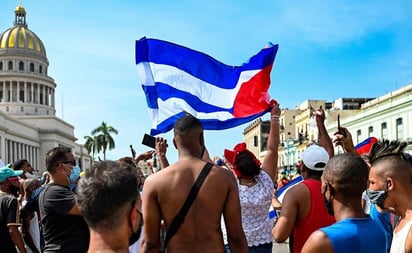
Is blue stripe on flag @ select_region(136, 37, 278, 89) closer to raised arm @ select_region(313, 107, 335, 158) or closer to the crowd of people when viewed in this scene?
the crowd of people

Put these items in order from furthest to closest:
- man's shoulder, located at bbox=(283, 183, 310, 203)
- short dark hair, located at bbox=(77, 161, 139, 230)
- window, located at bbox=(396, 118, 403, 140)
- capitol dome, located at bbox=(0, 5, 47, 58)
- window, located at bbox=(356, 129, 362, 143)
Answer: capitol dome, located at bbox=(0, 5, 47, 58) < window, located at bbox=(356, 129, 362, 143) < window, located at bbox=(396, 118, 403, 140) < man's shoulder, located at bbox=(283, 183, 310, 203) < short dark hair, located at bbox=(77, 161, 139, 230)

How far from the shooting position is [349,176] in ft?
10.3

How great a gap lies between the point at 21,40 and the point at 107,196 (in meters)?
111

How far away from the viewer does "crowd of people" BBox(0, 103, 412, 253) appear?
248 centimetres

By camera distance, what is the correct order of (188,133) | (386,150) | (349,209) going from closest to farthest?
1. (349,209)
2. (386,150)
3. (188,133)

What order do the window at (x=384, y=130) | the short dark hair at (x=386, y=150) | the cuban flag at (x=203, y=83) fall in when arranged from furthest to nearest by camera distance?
1. the window at (x=384, y=130)
2. the cuban flag at (x=203, y=83)
3. the short dark hair at (x=386, y=150)

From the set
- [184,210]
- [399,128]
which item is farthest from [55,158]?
[399,128]

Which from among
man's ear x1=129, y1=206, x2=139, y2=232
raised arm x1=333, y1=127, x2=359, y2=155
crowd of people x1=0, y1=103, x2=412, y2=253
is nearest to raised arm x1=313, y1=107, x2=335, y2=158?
crowd of people x1=0, y1=103, x2=412, y2=253

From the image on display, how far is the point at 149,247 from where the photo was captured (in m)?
4.07

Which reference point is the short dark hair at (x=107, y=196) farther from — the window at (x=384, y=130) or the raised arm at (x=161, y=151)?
the window at (x=384, y=130)

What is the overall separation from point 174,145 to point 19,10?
118 metres

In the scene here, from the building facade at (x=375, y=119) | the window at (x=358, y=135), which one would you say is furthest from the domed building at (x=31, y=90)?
the window at (x=358, y=135)

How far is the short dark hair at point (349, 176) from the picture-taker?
3145 mm

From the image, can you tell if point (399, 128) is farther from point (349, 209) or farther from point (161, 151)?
point (349, 209)
